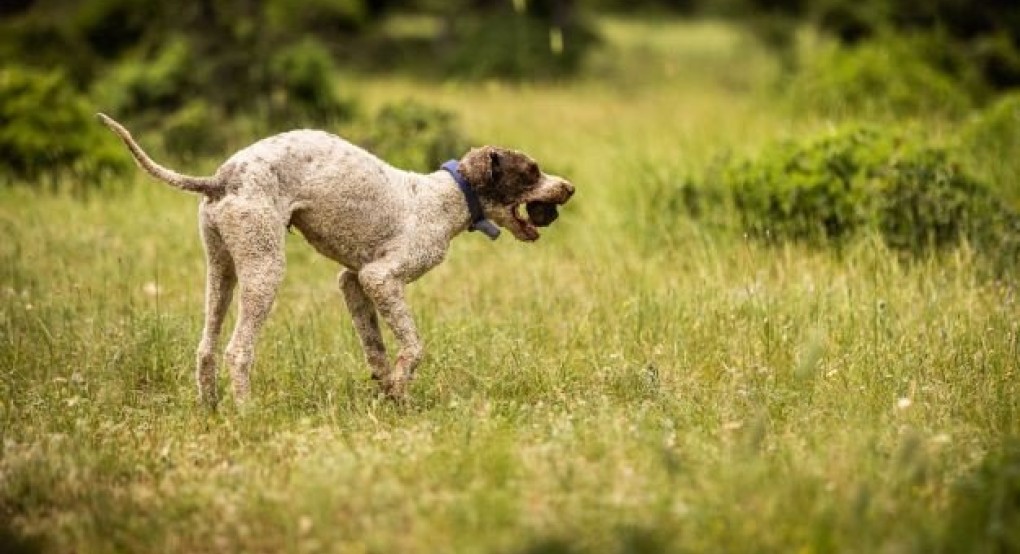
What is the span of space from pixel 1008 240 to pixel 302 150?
5111mm

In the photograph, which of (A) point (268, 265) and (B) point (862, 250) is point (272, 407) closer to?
(A) point (268, 265)

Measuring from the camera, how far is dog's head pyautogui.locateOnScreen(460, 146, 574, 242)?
19.8 ft

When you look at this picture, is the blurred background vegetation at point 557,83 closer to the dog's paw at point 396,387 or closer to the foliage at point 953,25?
the foliage at point 953,25

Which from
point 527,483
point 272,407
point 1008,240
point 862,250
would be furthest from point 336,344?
point 1008,240

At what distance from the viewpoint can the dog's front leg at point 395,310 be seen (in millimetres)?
5766

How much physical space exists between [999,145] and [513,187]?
20.7 ft

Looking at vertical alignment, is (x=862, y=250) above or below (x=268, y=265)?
below

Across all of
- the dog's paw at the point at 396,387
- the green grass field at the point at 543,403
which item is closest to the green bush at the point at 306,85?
the green grass field at the point at 543,403

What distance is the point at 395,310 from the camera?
228 inches

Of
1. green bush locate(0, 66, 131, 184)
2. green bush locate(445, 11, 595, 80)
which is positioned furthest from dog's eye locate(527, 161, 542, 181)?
green bush locate(445, 11, 595, 80)

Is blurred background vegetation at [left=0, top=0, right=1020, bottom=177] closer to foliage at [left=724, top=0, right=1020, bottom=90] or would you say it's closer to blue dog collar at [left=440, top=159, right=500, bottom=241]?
foliage at [left=724, top=0, right=1020, bottom=90]

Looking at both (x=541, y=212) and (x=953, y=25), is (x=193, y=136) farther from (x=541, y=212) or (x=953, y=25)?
(x=953, y=25)

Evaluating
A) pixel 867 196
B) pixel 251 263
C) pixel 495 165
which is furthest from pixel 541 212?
pixel 867 196

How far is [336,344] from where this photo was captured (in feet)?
23.3
